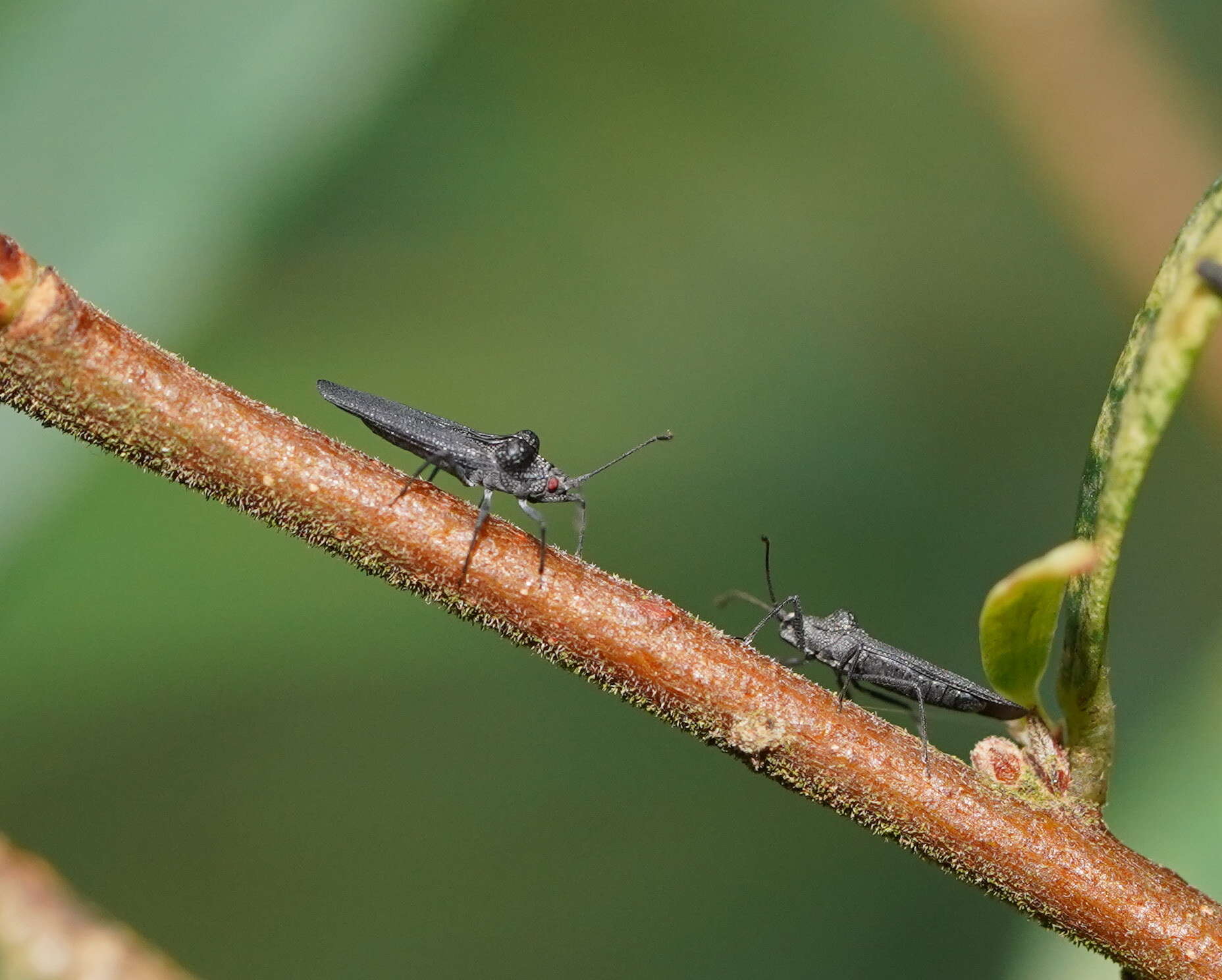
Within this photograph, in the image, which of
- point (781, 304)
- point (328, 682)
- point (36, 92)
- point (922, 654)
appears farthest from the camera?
point (781, 304)

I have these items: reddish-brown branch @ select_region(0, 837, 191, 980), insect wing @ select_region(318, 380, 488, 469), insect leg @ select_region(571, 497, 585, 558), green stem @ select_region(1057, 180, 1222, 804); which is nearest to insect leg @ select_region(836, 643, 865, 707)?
insect leg @ select_region(571, 497, 585, 558)

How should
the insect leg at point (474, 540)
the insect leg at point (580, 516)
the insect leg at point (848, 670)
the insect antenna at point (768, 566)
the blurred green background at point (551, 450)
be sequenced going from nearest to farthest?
the insect leg at point (474, 540) → the blurred green background at point (551, 450) → the insect leg at point (580, 516) → the insect leg at point (848, 670) → the insect antenna at point (768, 566)

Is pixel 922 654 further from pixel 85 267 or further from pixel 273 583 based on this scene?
pixel 85 267

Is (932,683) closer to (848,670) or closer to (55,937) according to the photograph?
(848,670)

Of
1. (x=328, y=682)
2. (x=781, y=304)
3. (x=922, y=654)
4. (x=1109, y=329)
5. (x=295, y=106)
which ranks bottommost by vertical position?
(x=328, y=682)

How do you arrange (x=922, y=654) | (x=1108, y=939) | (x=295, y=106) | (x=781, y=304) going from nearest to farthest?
(x=1108, y=939) < (x=295, y=106) < (x=922, y=654) < (x=781, y=304)

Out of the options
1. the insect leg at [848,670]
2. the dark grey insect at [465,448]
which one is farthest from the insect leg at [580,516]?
the insect leg at [848,670]

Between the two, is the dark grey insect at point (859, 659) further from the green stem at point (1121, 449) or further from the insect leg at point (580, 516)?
the green stem at point (1121, 449)

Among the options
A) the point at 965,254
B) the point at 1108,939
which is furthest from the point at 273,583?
the point at 965,254
